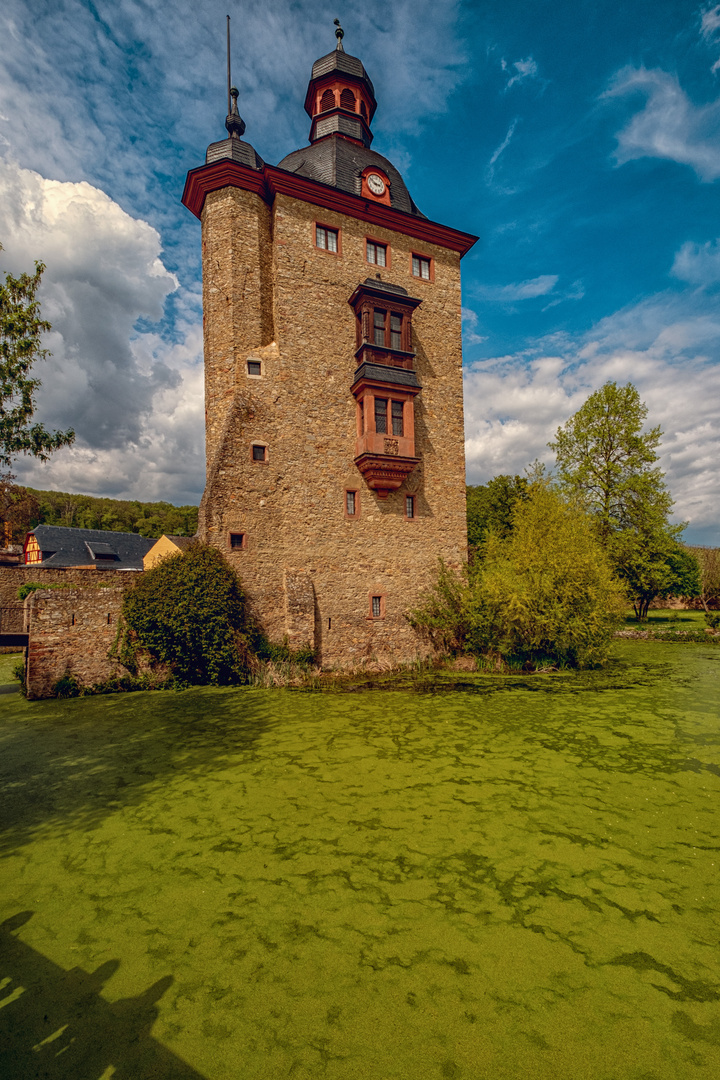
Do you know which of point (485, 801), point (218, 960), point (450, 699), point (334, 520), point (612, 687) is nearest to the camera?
point (218, 960)

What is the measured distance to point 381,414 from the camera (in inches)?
665

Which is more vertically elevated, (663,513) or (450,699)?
(663,513)

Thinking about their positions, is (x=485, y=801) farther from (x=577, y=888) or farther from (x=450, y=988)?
(x=450, y=988)

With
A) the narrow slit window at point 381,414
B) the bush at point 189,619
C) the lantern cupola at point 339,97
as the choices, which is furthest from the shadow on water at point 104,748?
the lantern cupola at point 339,97

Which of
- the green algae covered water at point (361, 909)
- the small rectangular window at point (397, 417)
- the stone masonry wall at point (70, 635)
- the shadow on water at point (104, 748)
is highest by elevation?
the small rectangular window at point (397, 417)

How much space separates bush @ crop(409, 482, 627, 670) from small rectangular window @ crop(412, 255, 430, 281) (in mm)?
9916

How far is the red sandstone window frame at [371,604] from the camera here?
17.0 m

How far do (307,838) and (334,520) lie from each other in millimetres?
11683

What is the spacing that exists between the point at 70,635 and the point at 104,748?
5.59 metres

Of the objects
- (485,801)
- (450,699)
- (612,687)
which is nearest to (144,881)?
(485,801)

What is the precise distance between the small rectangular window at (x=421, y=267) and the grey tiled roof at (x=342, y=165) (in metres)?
1.69

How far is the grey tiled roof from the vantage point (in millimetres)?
17797

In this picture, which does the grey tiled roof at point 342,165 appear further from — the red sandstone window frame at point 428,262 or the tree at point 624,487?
the tree at point 624,487

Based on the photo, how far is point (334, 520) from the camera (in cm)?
1661
